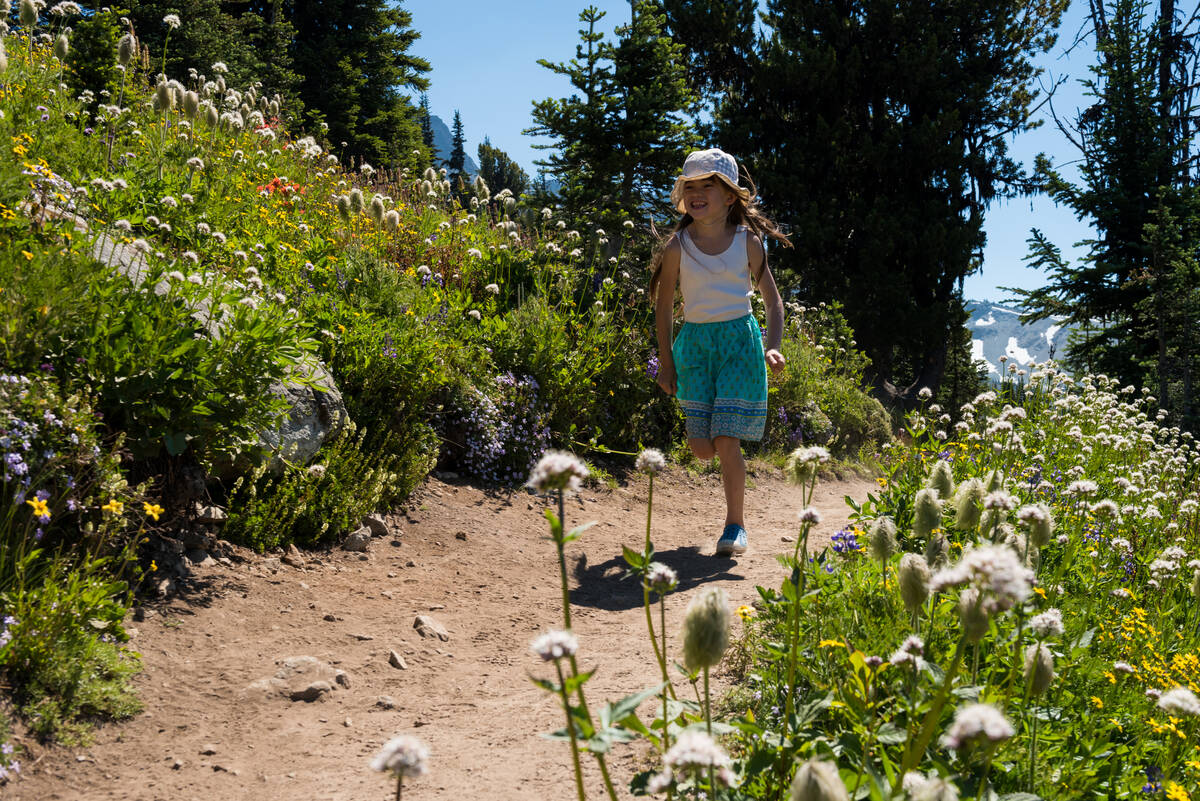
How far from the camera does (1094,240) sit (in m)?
15.6

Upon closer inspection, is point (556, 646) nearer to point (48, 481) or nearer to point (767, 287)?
point (48, 481)

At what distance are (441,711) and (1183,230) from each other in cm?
1677

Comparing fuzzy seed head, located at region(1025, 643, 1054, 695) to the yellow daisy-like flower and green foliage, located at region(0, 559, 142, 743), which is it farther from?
green foliage, located at region(0, 559, 142, 743)

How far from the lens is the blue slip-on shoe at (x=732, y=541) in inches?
198

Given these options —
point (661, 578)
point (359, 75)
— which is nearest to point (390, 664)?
point (661, 578)

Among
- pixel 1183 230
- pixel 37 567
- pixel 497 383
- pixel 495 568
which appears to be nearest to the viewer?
pixel 37 567

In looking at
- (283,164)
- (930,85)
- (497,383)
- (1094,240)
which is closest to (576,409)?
(497,383)

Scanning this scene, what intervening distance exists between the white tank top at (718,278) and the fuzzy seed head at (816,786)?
402cm

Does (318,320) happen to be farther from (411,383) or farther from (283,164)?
(283,164)

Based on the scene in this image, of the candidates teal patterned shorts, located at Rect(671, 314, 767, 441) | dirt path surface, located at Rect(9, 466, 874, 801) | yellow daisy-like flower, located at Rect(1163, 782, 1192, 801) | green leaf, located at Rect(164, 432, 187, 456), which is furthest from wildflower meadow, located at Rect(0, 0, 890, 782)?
yellow daisy-like flower, located at Rect(1163, 782, 1192, 801)

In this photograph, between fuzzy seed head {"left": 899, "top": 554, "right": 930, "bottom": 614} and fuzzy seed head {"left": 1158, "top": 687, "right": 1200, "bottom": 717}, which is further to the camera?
fuzzy seed head {"left": 899, "top": 554, "right": 930, "bottom": 614}

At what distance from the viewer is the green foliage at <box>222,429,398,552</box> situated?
4195 mm

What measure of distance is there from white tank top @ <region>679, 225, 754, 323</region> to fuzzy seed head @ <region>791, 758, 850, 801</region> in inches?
158

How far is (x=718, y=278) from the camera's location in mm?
5070
